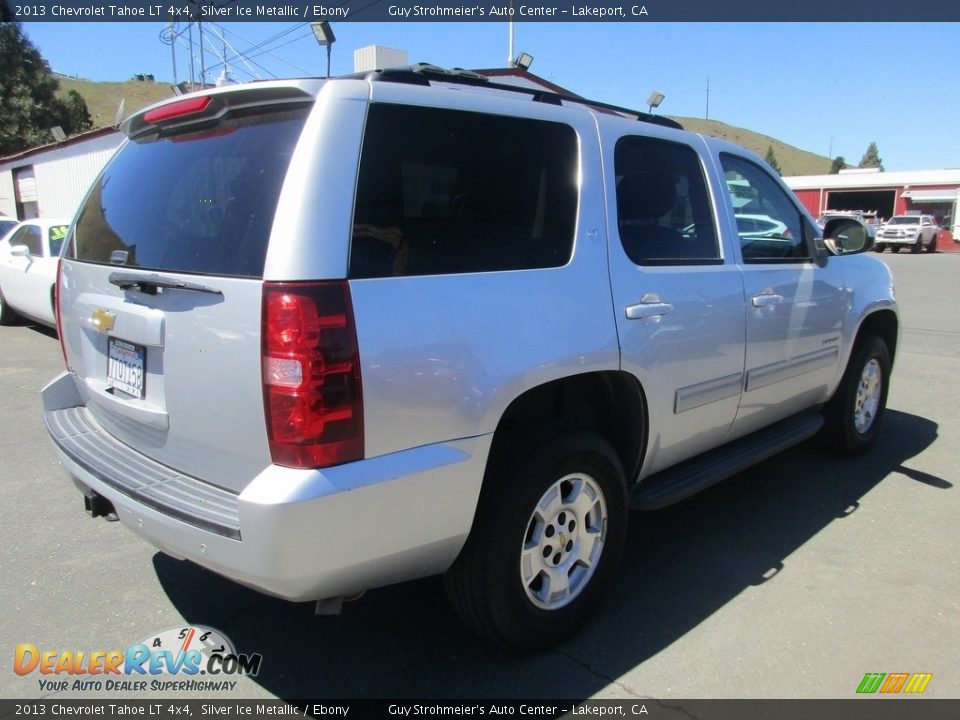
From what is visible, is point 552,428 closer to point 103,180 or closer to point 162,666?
point 162,666

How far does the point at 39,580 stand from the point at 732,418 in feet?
11.0

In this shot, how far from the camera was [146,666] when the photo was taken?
2699 millimetres

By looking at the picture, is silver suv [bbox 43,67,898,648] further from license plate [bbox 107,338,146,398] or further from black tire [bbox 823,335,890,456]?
black tire [bbox 823,335,890,456]

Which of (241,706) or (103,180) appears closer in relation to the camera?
(241,706)

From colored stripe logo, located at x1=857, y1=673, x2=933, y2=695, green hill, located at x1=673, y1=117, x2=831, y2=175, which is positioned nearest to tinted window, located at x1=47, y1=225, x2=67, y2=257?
colored stripe logo, located at x1=857, y1=673, x2=933, y2=695

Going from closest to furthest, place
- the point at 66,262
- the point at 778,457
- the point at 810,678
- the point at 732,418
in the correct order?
the point at 810,678 < the point at 66,262 < the point at 732,418 < the point at 778,457

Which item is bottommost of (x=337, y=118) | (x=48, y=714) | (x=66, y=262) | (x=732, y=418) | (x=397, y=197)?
(x=48, y=714)

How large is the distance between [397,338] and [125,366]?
111 cm

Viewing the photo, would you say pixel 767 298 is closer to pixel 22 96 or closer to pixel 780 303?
pixel 780 303


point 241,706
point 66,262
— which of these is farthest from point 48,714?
point 66,262

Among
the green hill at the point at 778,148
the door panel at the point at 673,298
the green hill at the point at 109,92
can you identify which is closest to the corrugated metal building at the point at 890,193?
the door panel at the point at 673,298

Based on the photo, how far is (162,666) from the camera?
2703mm

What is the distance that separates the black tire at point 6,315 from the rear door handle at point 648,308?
10088 mm

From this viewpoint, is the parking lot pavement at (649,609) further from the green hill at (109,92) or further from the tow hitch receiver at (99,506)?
the green hill at (109,92)
